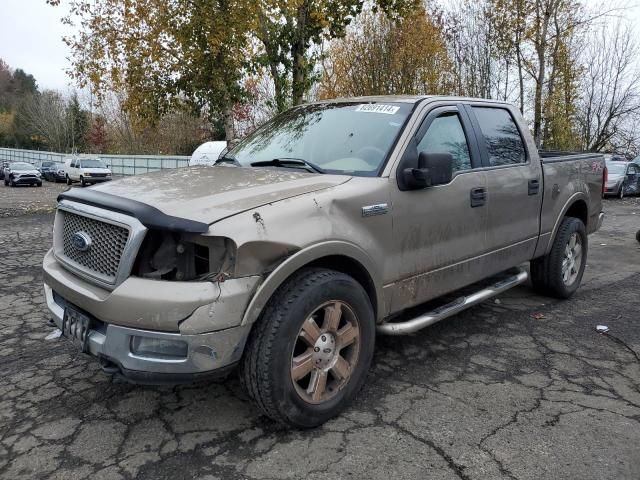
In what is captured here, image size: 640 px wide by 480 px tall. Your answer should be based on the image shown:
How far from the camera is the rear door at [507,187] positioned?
4102 millimetres

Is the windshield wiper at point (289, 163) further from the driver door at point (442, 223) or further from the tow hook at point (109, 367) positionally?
the tow hook at point (109, 367)

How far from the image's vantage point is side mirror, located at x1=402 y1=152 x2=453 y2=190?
3218mm

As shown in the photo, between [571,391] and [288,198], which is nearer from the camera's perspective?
[288,198]

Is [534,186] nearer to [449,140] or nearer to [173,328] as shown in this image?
[449,140]

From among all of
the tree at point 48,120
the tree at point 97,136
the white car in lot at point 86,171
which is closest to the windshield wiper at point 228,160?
the white car in lot at point 86,171

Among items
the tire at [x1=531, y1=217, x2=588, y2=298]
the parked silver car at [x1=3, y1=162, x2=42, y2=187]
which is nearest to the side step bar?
the tire at [x1=531, y1=217, x2=588, y2=298]

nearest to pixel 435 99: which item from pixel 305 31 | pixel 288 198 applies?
pixel 288 198

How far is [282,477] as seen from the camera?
2.46 meters

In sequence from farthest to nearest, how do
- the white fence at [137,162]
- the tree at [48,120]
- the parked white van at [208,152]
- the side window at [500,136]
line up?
the tree at [48,120], the white fence at [137,162], the parked white van at [208,152], the side window at [500,136]

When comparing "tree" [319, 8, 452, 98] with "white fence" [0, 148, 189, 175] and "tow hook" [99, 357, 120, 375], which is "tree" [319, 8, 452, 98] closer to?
"white fence" [0, 148, 189, 175]

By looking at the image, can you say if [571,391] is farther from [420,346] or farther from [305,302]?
[305,302]

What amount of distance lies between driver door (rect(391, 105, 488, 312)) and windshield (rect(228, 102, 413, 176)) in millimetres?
234

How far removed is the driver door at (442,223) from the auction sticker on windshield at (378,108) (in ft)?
0.81

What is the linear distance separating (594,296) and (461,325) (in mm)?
1981
